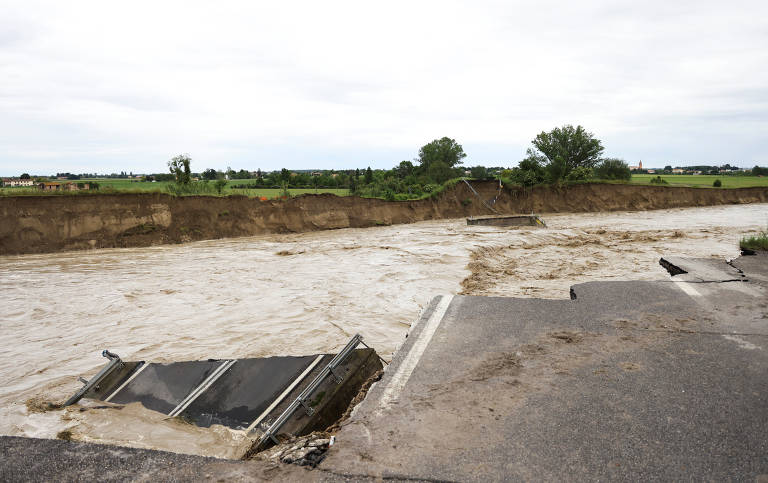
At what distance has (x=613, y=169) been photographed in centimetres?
5547

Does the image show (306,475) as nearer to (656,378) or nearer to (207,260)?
(656,378)

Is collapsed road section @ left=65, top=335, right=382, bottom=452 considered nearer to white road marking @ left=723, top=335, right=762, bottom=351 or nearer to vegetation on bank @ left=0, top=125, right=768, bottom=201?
white road marking @ left=723, top=335, right=762, bottom=351

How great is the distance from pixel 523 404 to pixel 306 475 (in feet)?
6.14

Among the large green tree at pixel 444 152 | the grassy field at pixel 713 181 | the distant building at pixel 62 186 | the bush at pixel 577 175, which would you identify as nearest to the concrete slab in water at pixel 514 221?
the bush at pixel 577 175

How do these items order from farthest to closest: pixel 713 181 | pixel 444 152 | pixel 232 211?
pixel 444 152 → pixel 713 181 → pixel 232 211

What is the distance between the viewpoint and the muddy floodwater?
563 centimetres

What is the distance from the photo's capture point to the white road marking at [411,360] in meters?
4.01

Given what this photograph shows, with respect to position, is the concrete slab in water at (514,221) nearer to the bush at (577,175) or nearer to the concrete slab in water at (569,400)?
the bush at (577,175)

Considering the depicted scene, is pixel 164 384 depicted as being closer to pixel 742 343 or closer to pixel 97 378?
pixel 97 378

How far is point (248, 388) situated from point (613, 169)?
194ft

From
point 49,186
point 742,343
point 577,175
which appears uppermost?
point 577,175

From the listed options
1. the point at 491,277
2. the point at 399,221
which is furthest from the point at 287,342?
the point at 399,221

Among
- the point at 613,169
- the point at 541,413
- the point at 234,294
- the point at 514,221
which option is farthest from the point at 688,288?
the point at 613,169

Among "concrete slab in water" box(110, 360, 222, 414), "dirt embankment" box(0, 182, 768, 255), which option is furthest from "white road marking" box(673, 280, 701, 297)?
"dirt embankment" box(0, 182, 768, 255)
